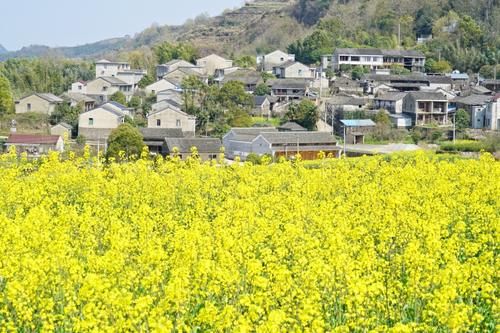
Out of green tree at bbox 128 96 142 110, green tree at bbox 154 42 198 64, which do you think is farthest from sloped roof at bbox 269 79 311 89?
green tree at bbox 154 42 198 64

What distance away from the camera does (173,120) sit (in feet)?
129

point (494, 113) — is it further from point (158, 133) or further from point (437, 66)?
point (158, 133)

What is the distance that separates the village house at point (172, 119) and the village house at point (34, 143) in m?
6.70

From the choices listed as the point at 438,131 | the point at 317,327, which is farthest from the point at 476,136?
the point at 317,327

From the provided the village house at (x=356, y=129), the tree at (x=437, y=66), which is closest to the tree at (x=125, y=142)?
the village house at (x=356, y=129)

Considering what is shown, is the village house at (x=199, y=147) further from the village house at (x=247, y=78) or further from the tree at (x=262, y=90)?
the village house at (x=247, y=78)

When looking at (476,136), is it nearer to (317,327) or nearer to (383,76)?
(383,76)

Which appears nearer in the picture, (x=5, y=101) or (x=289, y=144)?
(x=289, y=144)

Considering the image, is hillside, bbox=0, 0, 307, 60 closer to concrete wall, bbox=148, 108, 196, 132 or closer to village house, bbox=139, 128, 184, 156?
concrete wall, bbox=148, 108, 196, 132

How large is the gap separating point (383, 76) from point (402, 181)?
36396mm

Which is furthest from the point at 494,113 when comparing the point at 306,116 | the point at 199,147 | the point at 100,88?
the point at 100,88

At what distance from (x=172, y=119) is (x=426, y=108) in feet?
48.5

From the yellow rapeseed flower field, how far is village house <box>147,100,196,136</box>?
2260 cm

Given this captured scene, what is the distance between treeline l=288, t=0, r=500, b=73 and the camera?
58656 mm
